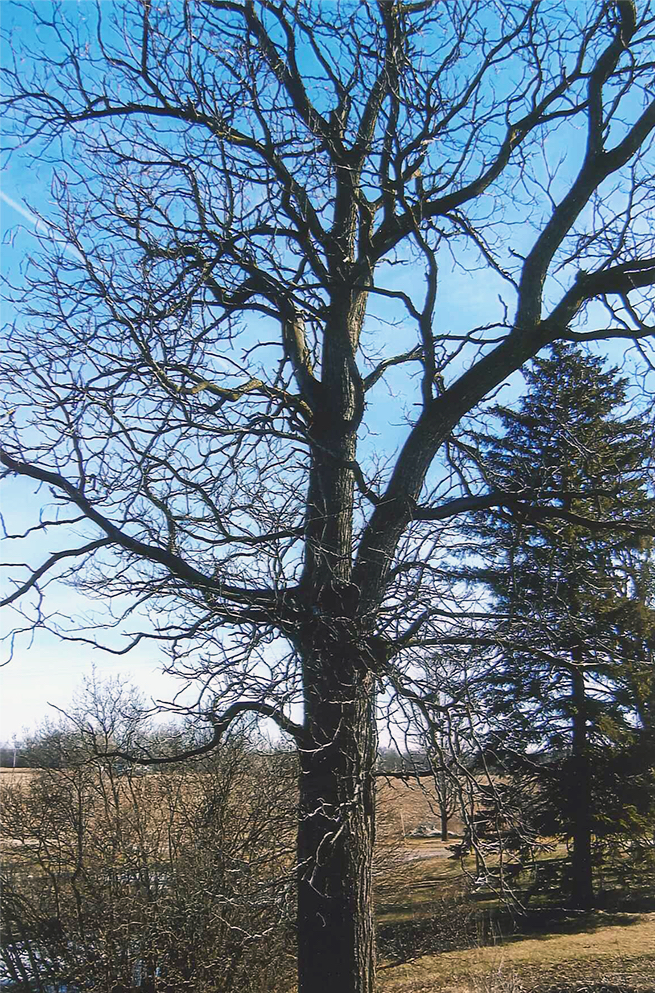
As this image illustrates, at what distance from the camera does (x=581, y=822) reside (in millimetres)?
15281

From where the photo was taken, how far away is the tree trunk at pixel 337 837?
5.06 metres

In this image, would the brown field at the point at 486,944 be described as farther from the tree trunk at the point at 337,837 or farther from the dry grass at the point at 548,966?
the tree trunk at the point at 337,837

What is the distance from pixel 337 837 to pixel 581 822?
39.1 feet

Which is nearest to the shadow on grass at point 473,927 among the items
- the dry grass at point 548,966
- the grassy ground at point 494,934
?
the grassy ground at point 494,934

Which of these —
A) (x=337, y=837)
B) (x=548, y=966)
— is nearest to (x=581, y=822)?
(x=548, y=966)

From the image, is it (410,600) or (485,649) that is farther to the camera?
(485,649)

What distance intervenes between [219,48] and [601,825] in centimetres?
1473

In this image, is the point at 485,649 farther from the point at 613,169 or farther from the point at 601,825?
the point at 601,825


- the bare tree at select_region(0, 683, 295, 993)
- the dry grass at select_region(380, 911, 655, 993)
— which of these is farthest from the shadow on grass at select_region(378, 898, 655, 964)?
the bare tree at select_region(0, 683, 295, 993)

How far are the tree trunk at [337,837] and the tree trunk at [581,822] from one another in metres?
11.0

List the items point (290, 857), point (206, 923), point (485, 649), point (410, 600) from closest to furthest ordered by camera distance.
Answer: point (410, 600)
point (485, 649)
point (206, 923)
point (290, 857)

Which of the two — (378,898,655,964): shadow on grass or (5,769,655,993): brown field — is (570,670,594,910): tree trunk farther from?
(5,769,655,993): brown field

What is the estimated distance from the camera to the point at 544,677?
589 inches

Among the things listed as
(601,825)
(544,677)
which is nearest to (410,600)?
(544,677)
